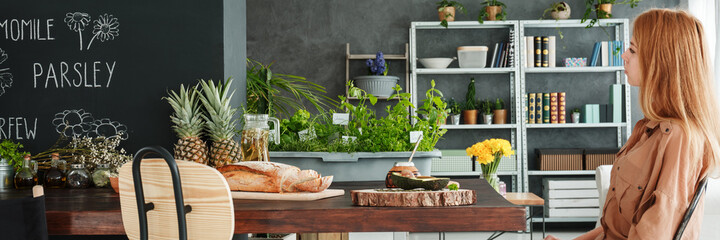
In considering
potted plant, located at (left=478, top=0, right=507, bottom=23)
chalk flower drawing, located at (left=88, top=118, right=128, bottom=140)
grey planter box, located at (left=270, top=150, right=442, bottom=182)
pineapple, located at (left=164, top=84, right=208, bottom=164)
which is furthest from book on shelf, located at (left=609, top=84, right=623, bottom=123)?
chalk flower drawing, located at (left=88, top=118, right=128, bottom=140)

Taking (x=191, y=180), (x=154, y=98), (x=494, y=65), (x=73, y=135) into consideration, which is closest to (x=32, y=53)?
(x=73, y=135)

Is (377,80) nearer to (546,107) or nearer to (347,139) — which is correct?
(546,107)

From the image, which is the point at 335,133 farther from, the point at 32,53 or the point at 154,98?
the point at 32,53

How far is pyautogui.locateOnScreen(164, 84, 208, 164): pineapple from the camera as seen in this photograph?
192cm

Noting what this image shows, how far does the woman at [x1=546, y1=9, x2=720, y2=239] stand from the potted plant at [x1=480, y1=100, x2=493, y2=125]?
392 centimetres

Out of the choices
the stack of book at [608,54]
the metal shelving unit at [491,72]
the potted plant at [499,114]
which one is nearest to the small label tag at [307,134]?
the metal shelving unit at [491,72]

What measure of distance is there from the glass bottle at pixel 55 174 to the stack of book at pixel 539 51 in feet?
13.9

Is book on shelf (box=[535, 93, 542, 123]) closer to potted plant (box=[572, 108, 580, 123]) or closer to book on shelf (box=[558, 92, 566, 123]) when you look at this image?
book on shelf (box=[558, 92, 566, 123])

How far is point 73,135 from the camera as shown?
2.16 m

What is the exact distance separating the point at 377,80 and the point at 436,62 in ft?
1.86

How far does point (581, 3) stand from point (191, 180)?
522 cm

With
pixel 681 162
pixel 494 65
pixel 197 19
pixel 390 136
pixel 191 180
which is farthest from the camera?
pixel 494 65

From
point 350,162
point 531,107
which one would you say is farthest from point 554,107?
point 350,162

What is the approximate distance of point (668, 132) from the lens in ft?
4.92
